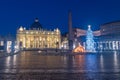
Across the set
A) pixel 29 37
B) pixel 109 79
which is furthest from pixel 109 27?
pixel 109 79

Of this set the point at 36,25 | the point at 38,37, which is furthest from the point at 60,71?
the point at 36,25

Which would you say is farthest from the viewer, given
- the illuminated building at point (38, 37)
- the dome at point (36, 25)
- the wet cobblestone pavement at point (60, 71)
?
the dome at point (36, 25)

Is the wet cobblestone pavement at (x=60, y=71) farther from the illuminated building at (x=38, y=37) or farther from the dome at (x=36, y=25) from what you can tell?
the dome at (x=36, y=25)

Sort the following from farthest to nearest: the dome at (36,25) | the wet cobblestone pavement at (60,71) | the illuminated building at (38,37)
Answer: the dome at (36,25), the illuminated building at (38,37), the wet cobblestone pavement at (60,71)

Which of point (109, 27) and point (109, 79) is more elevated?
point (109, 27)

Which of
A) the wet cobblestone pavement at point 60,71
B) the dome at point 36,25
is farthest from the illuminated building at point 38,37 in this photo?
the wet cobblestone pavement at point 60,71

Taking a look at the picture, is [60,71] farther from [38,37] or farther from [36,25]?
[36,25]

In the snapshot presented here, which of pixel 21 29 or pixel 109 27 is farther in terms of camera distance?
pixel 21 29

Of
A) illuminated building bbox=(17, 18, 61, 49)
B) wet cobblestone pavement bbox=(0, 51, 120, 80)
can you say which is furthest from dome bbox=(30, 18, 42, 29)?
wet cobblestone pavement bbox=(0, 51, 120, 80)

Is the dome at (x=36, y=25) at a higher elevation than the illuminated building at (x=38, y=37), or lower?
higher

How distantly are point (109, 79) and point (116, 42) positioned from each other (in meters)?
102

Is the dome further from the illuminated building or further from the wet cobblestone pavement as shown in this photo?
the wet cobblestone pavement

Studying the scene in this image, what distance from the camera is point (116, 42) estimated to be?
113m

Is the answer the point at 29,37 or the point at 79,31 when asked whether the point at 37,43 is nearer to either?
the point at 29,37
